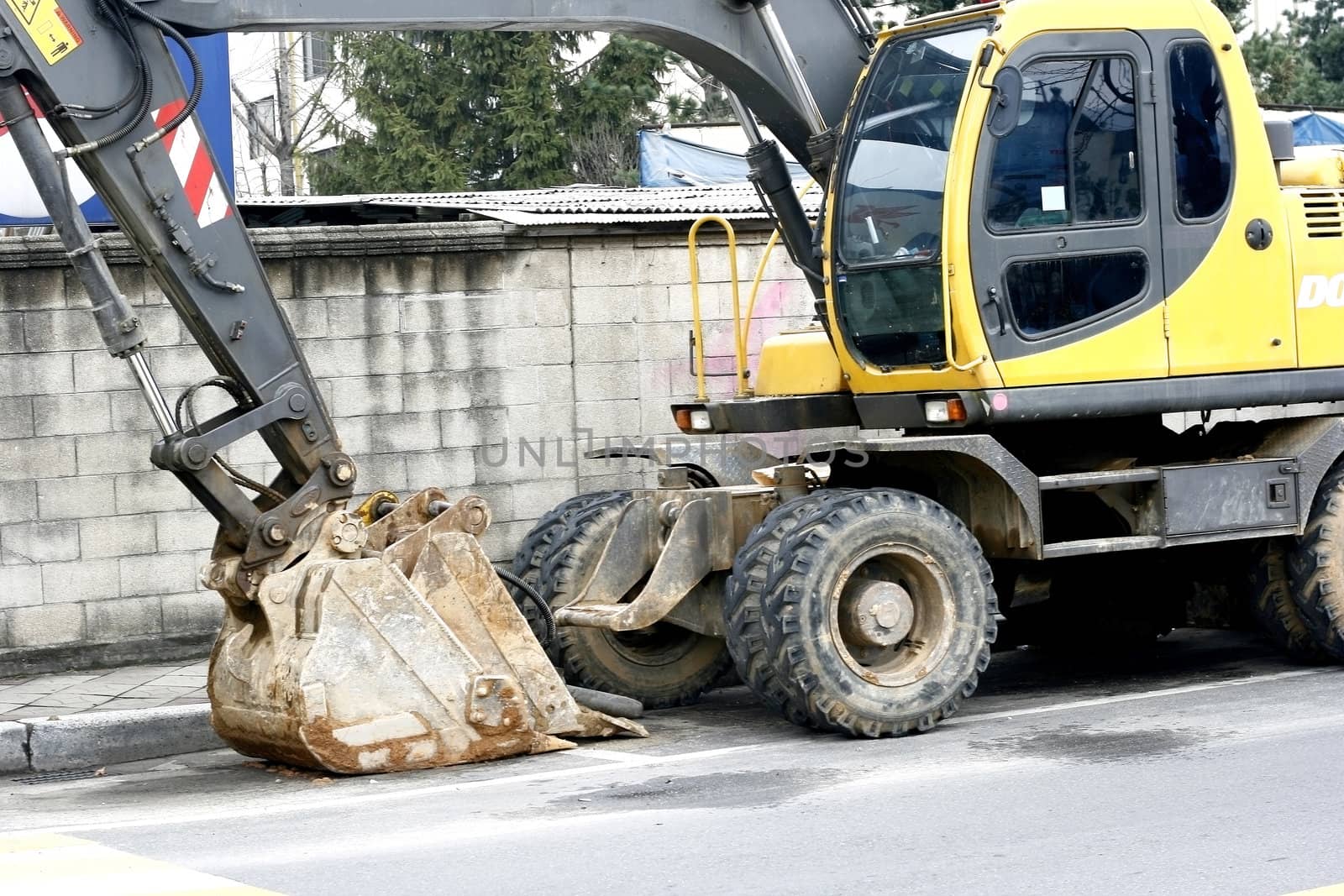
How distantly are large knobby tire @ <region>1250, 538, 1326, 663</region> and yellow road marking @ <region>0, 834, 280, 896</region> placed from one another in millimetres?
5676

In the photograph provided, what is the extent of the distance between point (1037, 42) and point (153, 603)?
5891mm

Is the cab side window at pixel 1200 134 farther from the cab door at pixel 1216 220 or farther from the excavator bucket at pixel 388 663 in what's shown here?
the excavator bucket at pixel 388 663

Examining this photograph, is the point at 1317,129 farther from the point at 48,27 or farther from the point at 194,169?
the point at 48,27

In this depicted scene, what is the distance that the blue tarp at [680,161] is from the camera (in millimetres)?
18469

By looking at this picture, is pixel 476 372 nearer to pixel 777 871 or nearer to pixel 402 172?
pixel 777 871

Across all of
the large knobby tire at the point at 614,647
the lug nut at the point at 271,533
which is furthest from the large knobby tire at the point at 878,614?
the lug nut at the point at 271,533

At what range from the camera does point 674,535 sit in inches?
328

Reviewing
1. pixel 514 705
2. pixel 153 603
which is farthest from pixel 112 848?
pixel 153 603

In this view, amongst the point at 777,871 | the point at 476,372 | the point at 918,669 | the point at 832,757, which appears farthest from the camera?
the point at 476,372

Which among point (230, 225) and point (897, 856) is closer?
point (897, 856)

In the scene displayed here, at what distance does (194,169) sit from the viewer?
7.50 meters

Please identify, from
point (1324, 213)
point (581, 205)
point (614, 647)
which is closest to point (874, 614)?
point (614, 647)

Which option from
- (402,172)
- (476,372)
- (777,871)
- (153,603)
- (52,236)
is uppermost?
(402,172)

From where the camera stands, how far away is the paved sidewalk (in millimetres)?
9109
